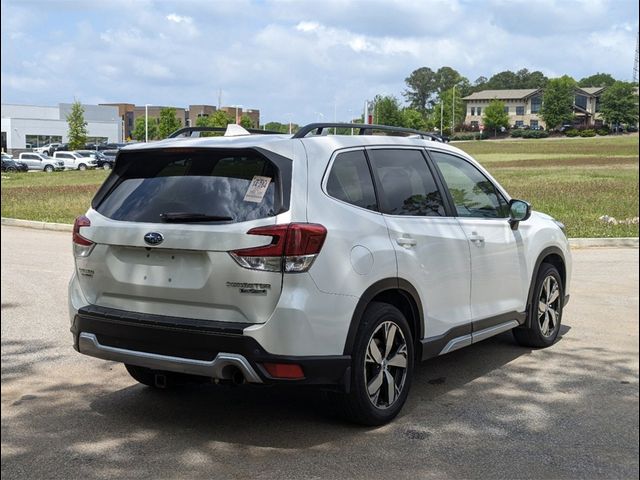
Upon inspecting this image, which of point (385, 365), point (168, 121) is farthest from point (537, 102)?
point (168, 121)

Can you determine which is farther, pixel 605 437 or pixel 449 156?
pixel 449 156

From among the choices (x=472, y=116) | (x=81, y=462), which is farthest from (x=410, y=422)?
(x=472, y=116)

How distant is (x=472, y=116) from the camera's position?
47.3 meters

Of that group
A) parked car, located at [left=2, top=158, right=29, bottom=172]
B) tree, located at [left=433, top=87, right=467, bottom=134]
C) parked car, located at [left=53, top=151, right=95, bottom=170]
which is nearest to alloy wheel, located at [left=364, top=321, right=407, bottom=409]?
tree, located at [left=433, top=87, right=467, bottom=134]

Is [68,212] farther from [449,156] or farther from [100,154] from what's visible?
[100,154]

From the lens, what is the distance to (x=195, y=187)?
4766 mm

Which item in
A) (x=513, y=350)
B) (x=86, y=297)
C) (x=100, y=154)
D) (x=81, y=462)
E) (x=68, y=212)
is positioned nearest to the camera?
(x=81, y=462)

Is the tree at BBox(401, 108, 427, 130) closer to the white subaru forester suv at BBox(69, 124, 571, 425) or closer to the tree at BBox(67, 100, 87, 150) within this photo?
the white subaru forester suv at BBox(69, 124, 571, 425)

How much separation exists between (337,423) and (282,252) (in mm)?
1299

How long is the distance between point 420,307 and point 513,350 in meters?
2.03

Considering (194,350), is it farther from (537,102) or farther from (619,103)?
(537,102)

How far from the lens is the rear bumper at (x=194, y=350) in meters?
4.40

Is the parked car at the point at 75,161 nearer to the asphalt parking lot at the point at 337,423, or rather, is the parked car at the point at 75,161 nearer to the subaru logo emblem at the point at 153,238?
the asphalt parking lot at the point at 337,423

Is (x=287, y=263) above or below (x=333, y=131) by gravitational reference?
below
